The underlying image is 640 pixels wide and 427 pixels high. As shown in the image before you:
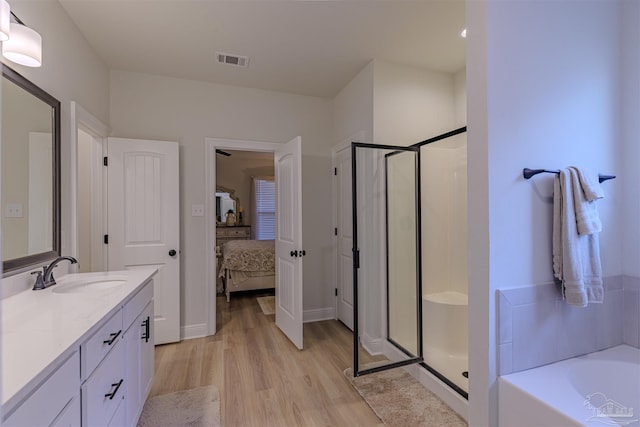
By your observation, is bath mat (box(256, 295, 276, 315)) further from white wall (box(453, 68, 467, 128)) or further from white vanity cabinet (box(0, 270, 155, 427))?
white wall (box(453, 68, 467, 128))

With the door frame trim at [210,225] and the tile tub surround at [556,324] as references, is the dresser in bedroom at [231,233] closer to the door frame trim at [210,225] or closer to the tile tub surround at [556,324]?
the door frame trim at [210,225]

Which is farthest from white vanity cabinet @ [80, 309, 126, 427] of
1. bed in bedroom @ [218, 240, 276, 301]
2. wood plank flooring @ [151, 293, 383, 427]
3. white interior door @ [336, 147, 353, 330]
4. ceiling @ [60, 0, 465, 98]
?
bed in bedroom @ [218, 240, 276, 301]

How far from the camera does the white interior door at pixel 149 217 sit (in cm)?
281

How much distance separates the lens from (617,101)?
5.23 feet

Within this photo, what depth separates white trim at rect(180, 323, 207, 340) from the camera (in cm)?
306

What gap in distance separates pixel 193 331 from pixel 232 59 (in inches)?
109

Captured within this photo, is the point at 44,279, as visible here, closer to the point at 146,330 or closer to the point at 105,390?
the point at 146,330

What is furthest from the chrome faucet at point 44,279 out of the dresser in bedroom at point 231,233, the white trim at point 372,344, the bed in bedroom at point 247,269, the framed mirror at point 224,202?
the framed mirror at point 224,202

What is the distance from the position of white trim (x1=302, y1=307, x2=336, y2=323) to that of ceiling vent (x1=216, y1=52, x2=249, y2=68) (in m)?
2.80

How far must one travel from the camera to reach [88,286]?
5.76 feet

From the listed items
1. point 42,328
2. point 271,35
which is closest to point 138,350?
point 42,328

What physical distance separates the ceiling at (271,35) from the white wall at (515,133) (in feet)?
2.92

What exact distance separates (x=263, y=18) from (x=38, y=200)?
1903 millimetres

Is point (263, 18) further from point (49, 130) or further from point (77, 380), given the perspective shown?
point (77, 380)
